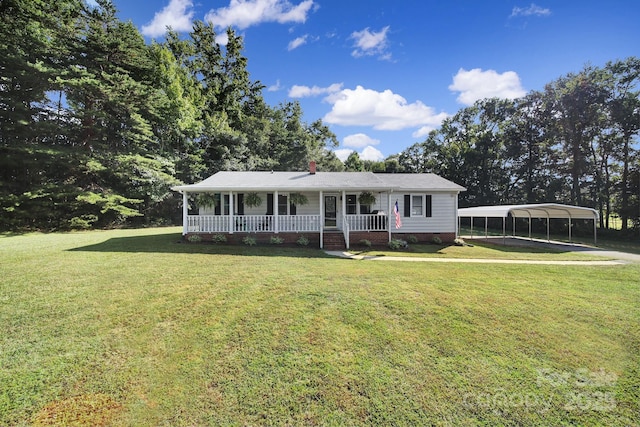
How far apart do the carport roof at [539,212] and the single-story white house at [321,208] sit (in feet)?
10.4

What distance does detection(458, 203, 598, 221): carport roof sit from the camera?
1523 centimetres

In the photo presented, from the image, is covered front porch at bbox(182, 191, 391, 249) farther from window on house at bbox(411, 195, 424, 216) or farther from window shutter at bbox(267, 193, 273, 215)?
window on house at bbox(411, 195, 424, 216)

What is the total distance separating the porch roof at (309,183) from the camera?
12.6 meters

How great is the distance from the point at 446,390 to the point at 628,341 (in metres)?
3.62

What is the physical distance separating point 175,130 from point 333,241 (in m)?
20.1

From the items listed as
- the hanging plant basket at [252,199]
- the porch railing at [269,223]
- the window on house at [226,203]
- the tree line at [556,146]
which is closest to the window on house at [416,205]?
the porch railing at [269,223]

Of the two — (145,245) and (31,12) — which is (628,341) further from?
(31,12)

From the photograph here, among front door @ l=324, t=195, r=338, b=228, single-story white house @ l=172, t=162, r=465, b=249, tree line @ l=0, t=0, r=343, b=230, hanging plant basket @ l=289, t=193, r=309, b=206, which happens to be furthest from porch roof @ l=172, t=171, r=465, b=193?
tree line @ l=0, t=0, r=343, b=230

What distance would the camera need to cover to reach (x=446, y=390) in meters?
3.42

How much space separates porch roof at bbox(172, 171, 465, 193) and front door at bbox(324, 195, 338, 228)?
3.94ft

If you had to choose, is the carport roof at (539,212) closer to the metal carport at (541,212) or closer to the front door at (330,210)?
the metal carport at (541,212)

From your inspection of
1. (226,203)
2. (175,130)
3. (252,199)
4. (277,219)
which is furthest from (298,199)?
(175,130)

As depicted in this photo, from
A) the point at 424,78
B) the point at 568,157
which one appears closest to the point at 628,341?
the point at 424,78

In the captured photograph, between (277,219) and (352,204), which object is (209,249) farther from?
(352,204)
